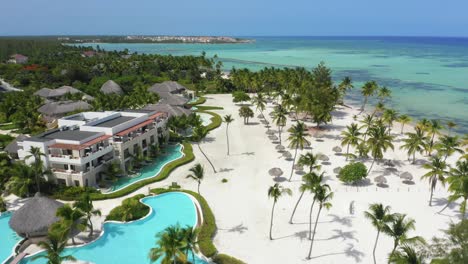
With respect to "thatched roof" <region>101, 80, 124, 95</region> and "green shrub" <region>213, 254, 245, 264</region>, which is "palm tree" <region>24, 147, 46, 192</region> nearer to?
"green shrub" <region>213, 254, 245, 264</region>

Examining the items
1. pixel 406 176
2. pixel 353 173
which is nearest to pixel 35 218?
pixel 353 173

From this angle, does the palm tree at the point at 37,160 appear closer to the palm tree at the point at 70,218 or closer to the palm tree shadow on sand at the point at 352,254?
the palm tree at the point at 70,218

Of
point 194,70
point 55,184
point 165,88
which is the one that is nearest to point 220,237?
point 55,184

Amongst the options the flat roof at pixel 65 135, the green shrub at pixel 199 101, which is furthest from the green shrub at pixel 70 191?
the green shrub at pixel 199 101

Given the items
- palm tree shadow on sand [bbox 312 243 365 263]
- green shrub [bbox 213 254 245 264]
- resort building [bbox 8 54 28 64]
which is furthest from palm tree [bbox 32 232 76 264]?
resort building [bbox 8 54 28 64]

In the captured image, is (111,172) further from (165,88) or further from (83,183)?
(165,88)

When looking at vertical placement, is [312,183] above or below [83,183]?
above
